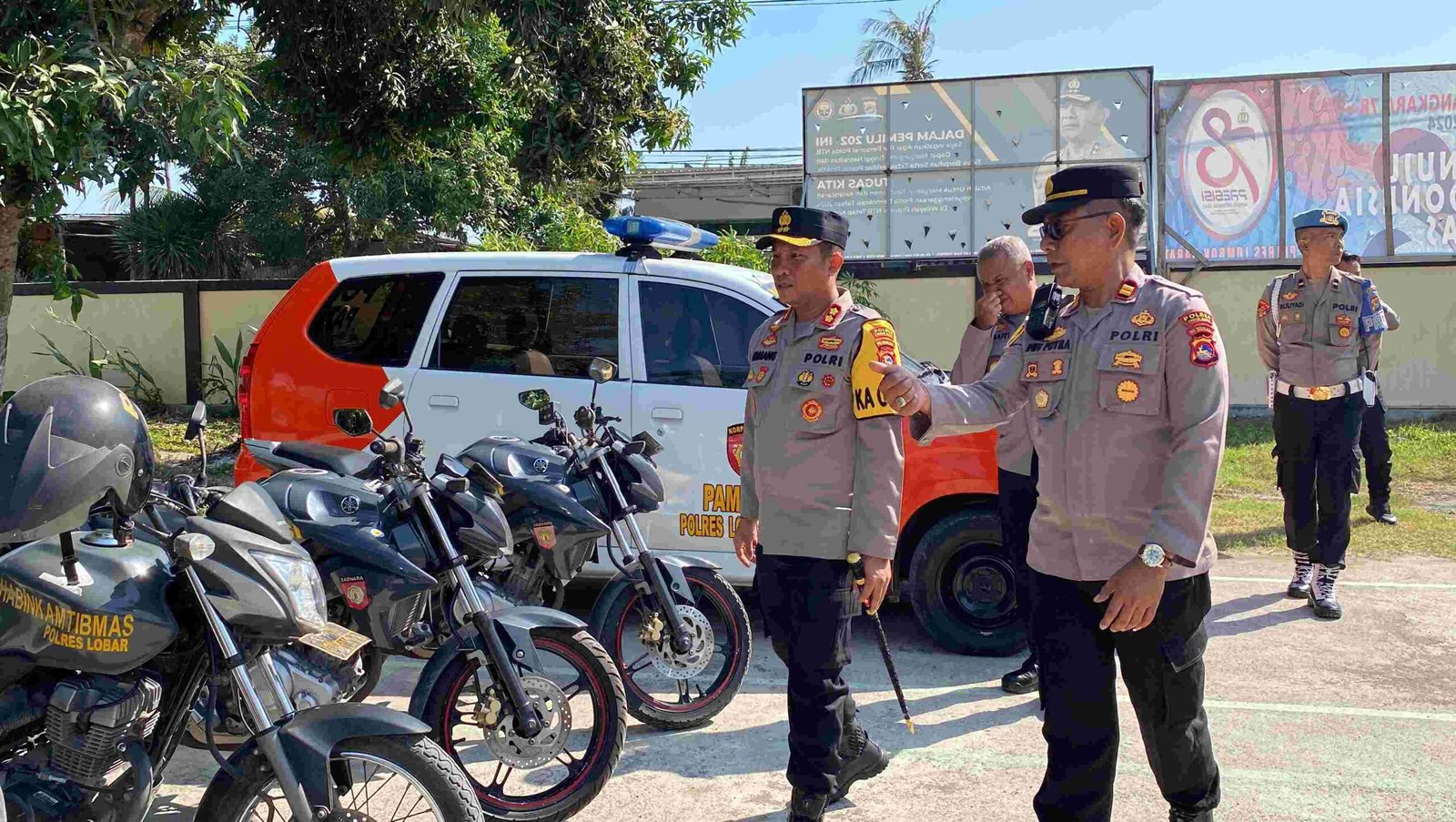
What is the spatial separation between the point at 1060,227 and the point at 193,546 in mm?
2165

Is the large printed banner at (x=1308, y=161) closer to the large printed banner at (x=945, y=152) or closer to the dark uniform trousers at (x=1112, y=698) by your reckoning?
the large printed banner at (x=945, y=152)

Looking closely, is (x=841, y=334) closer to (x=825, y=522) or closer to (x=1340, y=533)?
(x=825, y=522)

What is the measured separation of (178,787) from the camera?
4.15 metres

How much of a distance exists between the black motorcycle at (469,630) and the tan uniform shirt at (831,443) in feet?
2.51

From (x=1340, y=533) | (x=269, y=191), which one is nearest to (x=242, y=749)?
(x=1340, y=533)

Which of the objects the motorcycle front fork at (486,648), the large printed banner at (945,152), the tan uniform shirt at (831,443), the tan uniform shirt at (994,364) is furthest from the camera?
the large printed banner at (945,152)

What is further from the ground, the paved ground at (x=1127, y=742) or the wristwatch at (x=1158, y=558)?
the wristwatch at (x=1158, y=558)

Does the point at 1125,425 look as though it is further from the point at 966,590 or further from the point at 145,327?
the point at 145,327

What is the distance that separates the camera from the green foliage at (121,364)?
13.8 m

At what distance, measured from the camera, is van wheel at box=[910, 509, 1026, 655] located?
5.55 metres

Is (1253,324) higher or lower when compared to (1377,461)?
higher

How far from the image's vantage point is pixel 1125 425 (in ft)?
9.40

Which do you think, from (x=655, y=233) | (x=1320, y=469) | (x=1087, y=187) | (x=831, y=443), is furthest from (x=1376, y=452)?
(x=1087, y=187)

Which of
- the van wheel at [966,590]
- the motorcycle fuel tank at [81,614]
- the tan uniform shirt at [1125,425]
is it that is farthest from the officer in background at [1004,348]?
the motorcycle fuel tank at [81,614]
